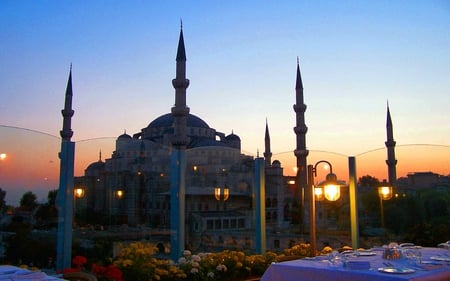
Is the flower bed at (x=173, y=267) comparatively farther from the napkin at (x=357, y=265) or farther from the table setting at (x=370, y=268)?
the napkin at (x=357, y=265)

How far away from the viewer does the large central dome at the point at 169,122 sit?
3456 centimetres

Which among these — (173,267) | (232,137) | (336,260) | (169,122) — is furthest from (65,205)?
(232,137)

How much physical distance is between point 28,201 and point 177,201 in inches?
69.1

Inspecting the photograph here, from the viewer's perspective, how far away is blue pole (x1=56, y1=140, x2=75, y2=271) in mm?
4270

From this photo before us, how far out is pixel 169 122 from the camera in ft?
113

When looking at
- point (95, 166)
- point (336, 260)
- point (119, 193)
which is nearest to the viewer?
point (336, 260)

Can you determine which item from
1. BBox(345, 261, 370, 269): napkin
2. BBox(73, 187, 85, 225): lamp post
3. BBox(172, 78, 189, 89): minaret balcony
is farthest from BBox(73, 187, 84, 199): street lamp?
BBox(172, 78, 189, 89): minaret balcony

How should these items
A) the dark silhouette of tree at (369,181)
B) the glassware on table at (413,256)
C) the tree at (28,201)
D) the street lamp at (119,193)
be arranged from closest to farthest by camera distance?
the glassware on table at (413,256) < the tree at (28,201) < the street lamp at (119,193) < the dark silhouette of tree at (369,181)

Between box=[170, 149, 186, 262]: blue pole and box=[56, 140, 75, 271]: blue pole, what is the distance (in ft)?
4.44

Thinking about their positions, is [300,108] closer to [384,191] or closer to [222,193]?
[384,191]

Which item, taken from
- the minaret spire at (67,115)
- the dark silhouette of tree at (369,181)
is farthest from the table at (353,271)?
the minaret spire at (67,115)

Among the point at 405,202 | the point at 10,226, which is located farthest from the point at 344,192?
Answer: the point at 10,226

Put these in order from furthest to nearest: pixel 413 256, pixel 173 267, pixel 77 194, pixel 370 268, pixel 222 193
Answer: pixel 222 193 < pixel 77 194 < pixel 173 267 < pixel 413 256 < pixel 370 268

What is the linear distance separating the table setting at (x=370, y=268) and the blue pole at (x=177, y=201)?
2370 mm
